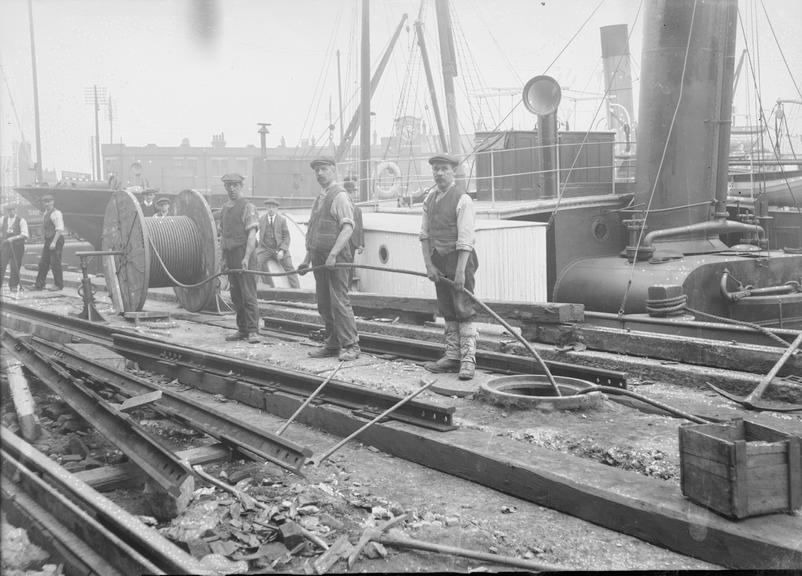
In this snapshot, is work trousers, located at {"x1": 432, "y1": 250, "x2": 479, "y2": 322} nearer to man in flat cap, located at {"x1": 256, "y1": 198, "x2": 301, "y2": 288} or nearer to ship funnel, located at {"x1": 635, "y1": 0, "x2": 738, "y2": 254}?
ship funnel, located at {"x1": 635, "y1": 0, "x2": 738, "y2": 254}

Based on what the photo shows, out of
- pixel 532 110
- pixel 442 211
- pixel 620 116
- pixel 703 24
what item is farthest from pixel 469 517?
pixel 620 116

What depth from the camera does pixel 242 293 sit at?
9.89m

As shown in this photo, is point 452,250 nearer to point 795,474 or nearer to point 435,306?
point 435,306

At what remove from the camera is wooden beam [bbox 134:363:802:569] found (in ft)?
11.7

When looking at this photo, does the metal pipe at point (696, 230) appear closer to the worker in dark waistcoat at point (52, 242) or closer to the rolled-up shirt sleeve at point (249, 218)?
the rolled-up shirt sleeve at point (249, 218)

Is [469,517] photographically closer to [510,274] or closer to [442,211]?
[442,211]

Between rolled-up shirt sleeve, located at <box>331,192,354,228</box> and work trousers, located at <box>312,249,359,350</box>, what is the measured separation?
320 millimetres

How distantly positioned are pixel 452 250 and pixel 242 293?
3.67 meters

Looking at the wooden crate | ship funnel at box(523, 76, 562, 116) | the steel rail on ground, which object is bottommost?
the steel rail on ground

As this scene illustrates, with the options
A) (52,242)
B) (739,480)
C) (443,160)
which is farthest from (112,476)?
(52,242)

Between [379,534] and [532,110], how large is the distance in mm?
11911

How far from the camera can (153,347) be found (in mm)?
8742

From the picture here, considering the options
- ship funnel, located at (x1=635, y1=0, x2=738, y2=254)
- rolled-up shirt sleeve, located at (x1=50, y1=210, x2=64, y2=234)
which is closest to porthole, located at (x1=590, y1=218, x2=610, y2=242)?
ship funnel, located at (x1=635, y1=0, x2=738, y2=254)

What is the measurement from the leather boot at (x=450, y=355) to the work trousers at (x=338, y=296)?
118 cm
